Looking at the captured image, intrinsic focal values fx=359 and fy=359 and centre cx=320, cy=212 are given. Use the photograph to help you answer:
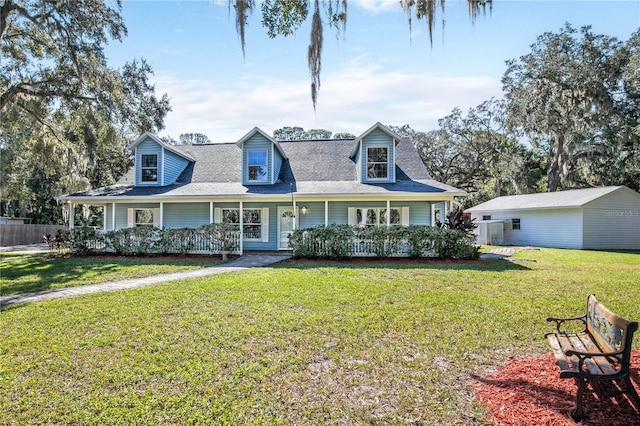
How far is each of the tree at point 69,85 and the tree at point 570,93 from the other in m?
23.6

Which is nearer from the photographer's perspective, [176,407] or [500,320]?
[176,407]

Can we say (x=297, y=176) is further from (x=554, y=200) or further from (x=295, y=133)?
(x=295, y=133)

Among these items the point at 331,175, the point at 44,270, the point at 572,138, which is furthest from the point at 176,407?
the point at 572,138

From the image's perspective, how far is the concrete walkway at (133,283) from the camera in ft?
23.4

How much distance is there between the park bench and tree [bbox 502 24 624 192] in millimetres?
24440

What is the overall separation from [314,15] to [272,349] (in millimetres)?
4461

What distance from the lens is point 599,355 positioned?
2916mm

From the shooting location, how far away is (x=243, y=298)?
272 inches

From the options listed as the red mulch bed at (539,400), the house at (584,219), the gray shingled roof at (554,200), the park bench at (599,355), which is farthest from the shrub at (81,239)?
the house at (584,219)

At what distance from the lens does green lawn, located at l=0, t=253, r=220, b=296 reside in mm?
8570

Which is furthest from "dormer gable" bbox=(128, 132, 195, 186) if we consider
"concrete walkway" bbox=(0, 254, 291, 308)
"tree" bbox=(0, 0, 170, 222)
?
"concrete walkway" bbox=(0, 254, 291, 308)

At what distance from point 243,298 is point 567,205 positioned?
19.3 m

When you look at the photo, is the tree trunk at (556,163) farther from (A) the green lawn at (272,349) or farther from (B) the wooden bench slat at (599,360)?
(B) the wooden bench slat at (599,360)

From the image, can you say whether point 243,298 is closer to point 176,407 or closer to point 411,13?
point 176,407
